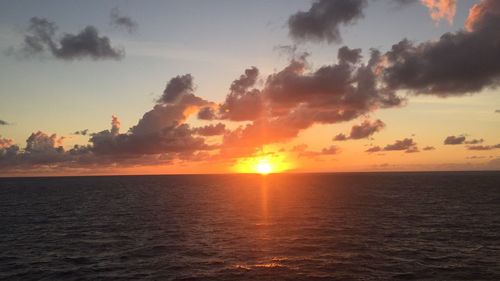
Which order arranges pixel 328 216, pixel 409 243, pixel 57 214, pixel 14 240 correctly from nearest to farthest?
pixel 409 243, pixel 14 240, pixel 328 216, pixel 57 214

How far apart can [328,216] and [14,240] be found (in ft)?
187

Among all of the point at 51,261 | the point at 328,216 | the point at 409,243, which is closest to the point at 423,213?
the point at 328,216

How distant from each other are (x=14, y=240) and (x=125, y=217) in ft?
90.7

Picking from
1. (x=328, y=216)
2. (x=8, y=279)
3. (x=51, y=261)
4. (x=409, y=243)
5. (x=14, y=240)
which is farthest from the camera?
(x=328, y=216)

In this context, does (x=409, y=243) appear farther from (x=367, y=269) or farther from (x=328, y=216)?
(x=328, y=216)

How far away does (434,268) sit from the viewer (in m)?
44.0

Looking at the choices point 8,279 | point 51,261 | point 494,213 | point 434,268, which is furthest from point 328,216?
point 8,279

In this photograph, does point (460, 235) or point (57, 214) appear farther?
point (57, 214)

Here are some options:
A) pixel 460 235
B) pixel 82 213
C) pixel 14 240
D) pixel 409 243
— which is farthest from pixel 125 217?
pixel 460 235

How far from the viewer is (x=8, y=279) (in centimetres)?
4209

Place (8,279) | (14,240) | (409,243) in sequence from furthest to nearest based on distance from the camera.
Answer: (14,240)
(409,243)
(8,279)

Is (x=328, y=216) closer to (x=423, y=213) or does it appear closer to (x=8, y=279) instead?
(x=423, y=213)

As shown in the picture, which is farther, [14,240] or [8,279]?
[14,240]

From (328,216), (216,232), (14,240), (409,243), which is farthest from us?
(328,216)
